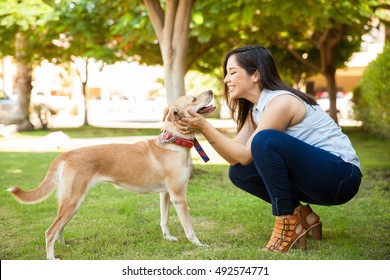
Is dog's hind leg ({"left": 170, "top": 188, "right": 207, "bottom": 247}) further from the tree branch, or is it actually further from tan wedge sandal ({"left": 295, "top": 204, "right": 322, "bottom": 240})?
the tree branch

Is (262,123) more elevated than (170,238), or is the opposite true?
(262,123)

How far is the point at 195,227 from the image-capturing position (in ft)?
16.2

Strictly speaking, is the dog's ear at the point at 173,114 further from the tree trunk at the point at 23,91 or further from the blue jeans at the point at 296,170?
the tree trunk at the point at 23,91

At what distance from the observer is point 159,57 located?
17.9 meters

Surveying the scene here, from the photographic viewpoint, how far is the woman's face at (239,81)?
3.99m

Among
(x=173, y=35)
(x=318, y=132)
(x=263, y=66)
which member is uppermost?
(x=173, y=35)

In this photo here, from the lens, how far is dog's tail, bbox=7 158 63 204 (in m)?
3.96

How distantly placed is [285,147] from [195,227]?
1574mm

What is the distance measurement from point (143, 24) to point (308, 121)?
6108mm

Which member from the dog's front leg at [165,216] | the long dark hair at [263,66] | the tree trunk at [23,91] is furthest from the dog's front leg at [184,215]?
the tree trunk at [23,91]

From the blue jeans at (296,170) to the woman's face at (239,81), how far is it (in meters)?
0.42

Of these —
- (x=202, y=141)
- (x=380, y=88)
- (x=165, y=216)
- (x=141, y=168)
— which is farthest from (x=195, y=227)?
(x=202, y=141)

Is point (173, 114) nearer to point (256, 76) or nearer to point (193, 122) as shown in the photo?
point (193, 122)

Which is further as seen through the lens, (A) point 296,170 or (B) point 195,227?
(B) point 195,227
